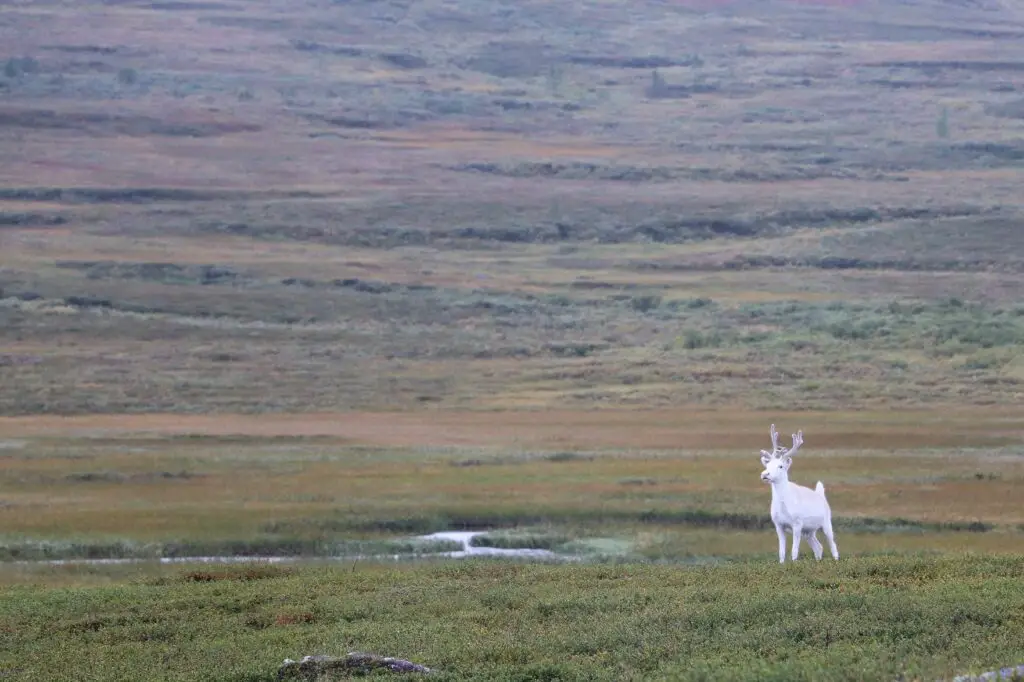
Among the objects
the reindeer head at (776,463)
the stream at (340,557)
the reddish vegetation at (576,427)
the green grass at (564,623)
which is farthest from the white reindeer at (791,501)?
the reddish vegetation at (576,427)

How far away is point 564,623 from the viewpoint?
57.0ft

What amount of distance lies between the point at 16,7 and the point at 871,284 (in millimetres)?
130648

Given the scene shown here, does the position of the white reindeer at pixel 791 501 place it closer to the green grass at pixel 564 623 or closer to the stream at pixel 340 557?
the green grass at pixel 564 623

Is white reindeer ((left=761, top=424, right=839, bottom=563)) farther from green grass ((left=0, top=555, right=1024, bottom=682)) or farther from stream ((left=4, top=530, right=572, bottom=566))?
stream ((left=4, top=530, right=572, bottom=566))

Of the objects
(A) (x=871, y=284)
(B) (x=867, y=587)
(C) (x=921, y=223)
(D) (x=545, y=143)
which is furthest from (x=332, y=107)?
(B) (x=867, y=587)

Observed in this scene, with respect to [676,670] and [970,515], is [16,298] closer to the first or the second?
[970,515]

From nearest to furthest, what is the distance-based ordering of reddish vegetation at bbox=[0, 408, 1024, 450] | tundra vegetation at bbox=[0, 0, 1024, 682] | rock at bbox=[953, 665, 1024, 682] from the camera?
rock at bbox=[953, 665, 1024, 682] → tundra vegetation at bbox=[0, 0, 1024, 682] → reddish vegetation at bbox=[0, 408, 1024, 450]

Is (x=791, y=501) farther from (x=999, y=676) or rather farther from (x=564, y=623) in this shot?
(x=999, y=676)

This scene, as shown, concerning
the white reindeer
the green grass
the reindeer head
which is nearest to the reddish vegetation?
the white reindeer

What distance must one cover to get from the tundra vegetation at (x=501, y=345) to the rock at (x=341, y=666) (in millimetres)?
276

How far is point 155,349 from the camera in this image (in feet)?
232

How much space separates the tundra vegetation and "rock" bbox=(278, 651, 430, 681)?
0.28 meters

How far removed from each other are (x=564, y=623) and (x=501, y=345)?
5578cm

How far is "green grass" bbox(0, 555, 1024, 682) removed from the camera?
14672mm
